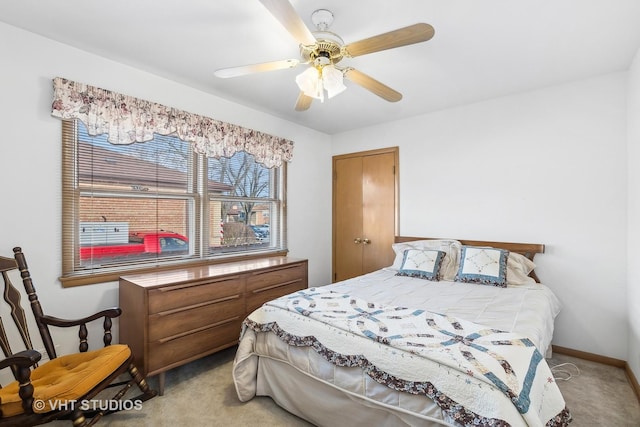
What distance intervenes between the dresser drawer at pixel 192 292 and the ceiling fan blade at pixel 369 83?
1.87m

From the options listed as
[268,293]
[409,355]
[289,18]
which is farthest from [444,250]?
[289,18]

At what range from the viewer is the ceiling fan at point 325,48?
1.57 m

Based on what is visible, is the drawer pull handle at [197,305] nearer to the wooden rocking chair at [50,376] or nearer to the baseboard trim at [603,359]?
the wooden rocking chair at [50,376]

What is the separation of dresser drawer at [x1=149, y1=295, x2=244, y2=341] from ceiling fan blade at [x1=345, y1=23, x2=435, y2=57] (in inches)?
83.7

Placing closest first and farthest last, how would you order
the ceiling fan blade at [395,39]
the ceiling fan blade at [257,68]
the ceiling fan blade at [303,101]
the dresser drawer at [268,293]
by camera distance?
the ceiling fan blade at [395,39] < the ceiling fan blade at [257,68] < the ceiling fan blade at [303,101] < the dresser drawer at [268,293]

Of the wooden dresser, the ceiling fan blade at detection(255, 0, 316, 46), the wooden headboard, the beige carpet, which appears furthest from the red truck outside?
the wooden headboard

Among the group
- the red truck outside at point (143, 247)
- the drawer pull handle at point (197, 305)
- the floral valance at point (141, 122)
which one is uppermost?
the floral valance at point (141, 122)

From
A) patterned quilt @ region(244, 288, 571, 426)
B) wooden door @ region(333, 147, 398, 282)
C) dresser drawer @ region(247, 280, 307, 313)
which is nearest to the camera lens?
patterned quilt @ region(244, 288, 571, 426)

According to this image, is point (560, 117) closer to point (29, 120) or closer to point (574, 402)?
point (574, 402)

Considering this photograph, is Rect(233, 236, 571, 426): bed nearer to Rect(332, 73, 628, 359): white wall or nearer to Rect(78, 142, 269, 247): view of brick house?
Rect(332, 73, 628, 359): white wall

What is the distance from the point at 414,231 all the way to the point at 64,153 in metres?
3.51

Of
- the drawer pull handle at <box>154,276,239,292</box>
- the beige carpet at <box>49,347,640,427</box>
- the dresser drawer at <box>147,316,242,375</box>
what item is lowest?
the beige carpet at <box>49,347,640,427</box>

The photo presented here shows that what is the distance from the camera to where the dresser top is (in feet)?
Answer: 7.48

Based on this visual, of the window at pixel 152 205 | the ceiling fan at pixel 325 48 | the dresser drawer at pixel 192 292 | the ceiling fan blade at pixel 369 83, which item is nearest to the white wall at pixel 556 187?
the ceiling fan blade at pixel 369 83
